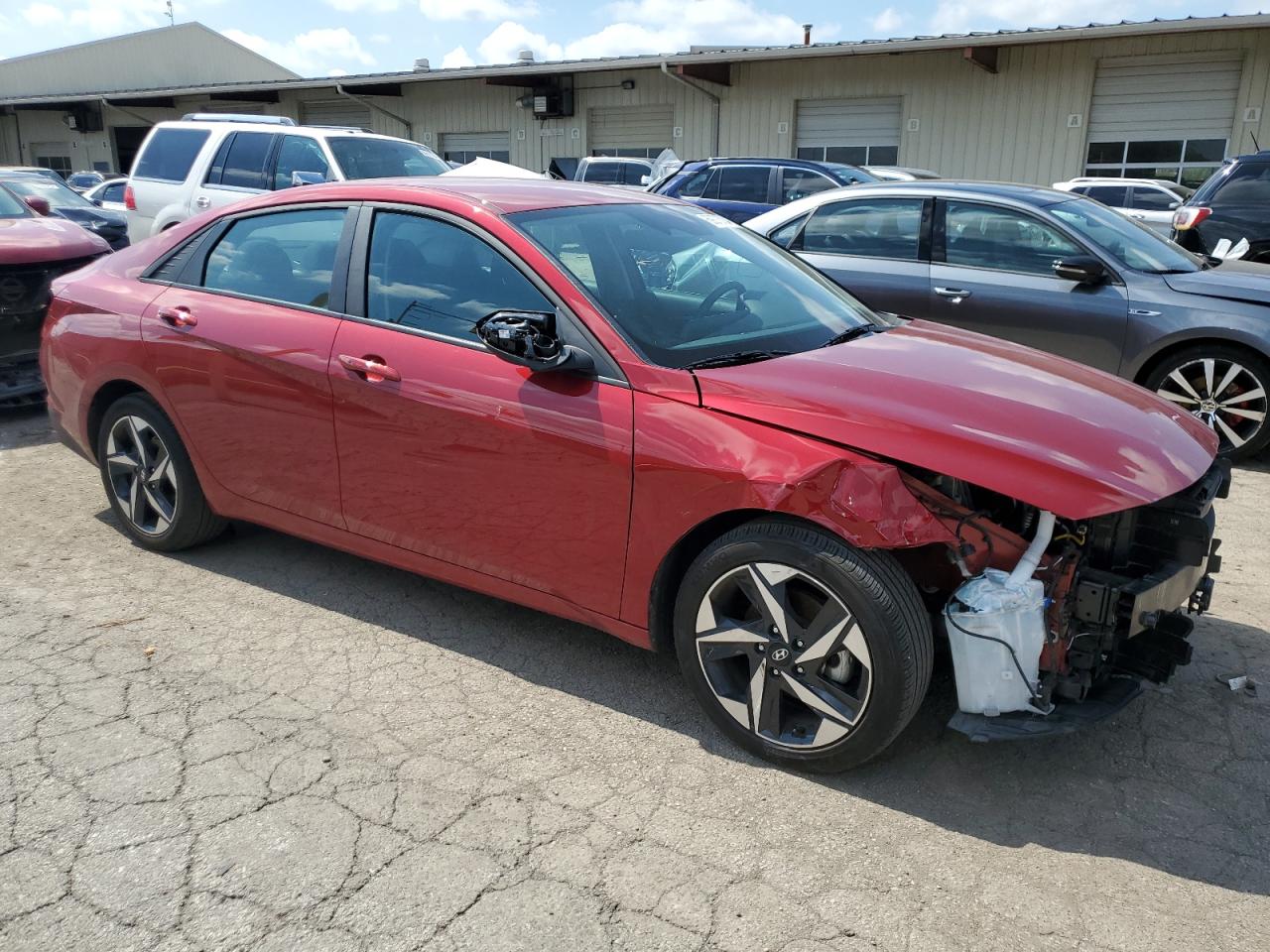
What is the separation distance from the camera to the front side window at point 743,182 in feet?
39.2

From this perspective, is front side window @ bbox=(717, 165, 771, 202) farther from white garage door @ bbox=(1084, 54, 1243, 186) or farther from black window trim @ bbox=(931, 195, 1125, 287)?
white garage door @ bbox=(1084, 54, 1243, 186)

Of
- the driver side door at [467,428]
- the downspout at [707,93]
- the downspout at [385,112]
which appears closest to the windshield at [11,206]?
the driver side door at [467,428]

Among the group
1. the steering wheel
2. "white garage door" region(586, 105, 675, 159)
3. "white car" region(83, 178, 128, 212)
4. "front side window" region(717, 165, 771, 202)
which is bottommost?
"white car" region(83, 178, 128, 212)

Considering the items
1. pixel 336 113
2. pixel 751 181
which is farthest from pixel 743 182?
pixel 336 113

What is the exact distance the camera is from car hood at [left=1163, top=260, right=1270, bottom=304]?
6.02 meters

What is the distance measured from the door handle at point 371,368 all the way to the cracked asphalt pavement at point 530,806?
100 cm

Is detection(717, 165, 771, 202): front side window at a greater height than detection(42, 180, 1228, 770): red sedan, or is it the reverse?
detection(717, 165, 771, 202): front side window

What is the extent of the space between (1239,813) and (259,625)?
3325 mm

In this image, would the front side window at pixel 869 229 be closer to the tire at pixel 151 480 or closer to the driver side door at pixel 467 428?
the driver side door at pixel 467 428

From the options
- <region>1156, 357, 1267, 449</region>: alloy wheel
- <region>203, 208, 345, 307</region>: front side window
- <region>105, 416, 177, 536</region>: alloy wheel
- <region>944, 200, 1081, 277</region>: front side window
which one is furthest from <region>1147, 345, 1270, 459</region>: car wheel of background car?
<region>105, 416, 177, 536</region>: alloy wheel

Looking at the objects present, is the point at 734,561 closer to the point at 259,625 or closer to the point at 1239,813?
the point at 1239,813

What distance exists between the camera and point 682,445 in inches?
116

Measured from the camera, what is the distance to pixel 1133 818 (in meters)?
2.79

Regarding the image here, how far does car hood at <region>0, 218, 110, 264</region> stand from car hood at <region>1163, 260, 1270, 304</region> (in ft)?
24.2
